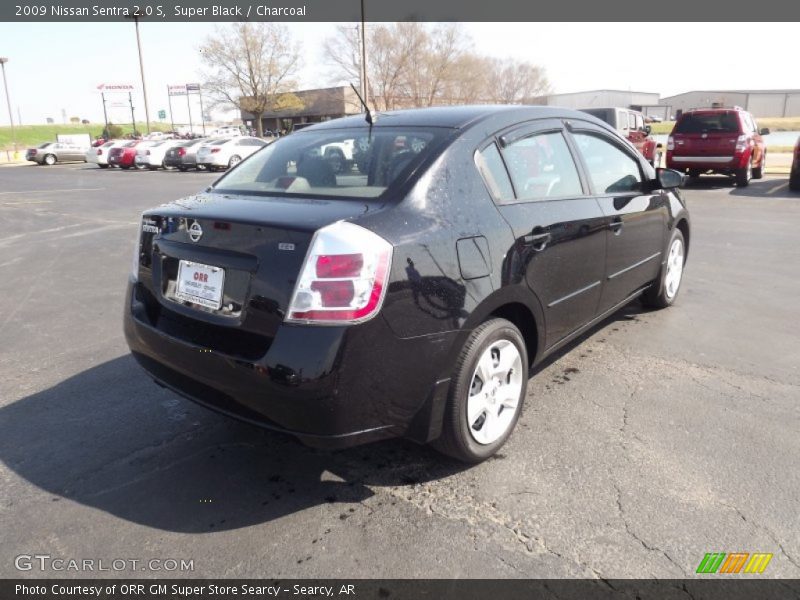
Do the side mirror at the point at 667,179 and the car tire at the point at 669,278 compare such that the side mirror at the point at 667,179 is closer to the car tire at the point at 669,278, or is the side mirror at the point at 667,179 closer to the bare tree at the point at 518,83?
the car tire at the point at 669,278

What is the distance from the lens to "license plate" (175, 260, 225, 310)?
2605 mm

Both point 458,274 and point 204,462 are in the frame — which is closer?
point 458,274

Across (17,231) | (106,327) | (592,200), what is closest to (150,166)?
(17,231)

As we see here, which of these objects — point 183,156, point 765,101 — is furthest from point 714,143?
point 765,101

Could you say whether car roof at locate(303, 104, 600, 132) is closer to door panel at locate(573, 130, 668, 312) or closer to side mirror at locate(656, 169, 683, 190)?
door panel at locate(573, 130, 668, 312)

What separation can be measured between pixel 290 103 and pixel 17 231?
171 ft

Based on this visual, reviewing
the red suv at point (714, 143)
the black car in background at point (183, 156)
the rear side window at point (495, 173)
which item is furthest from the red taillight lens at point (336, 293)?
the black car in background at point (183, 156)

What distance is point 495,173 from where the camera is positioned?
304 centimetres

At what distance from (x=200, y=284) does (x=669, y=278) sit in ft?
13.8

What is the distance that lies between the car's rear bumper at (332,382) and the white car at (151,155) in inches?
1245

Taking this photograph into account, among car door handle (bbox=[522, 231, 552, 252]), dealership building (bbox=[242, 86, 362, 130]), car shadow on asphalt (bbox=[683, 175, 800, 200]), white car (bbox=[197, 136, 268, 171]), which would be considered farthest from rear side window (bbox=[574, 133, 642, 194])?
dealership building (bbox=[242, 86, 362, 130])

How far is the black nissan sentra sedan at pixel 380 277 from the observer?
2334 millimetres

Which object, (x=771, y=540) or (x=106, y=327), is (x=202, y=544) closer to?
(x=771, y=540)

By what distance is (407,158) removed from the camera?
2861 mm
